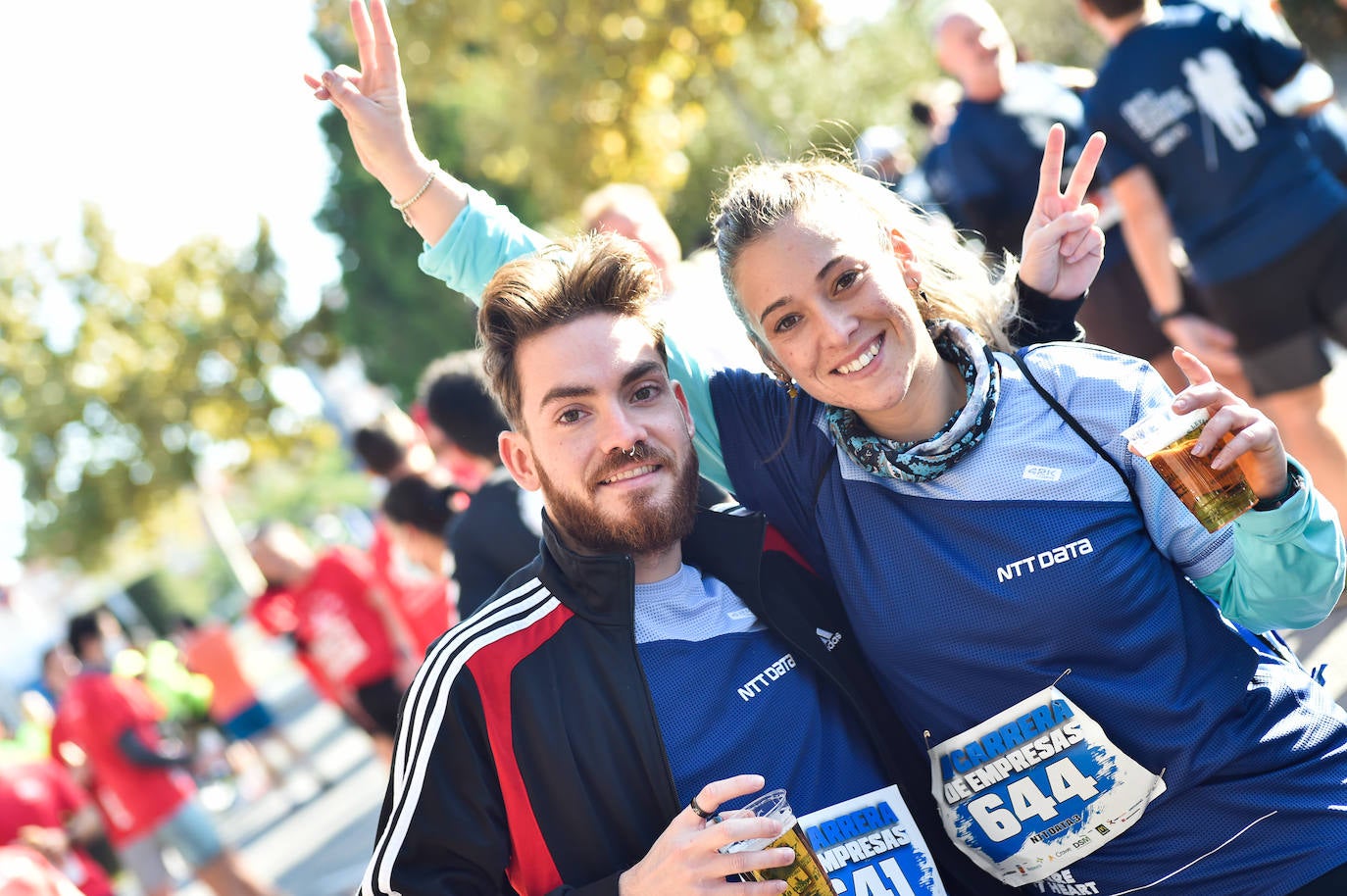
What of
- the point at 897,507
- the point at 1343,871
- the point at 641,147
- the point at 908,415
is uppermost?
the point at 641,147

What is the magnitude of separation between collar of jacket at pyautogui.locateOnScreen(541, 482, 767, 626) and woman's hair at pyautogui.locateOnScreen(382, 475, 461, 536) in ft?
11.8

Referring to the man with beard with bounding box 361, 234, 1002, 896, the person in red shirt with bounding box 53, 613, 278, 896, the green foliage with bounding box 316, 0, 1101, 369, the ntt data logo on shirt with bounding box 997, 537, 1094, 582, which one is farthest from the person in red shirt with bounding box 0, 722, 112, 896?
the ntt data logo on shirt with bounding box 997, 537, 1094, 582

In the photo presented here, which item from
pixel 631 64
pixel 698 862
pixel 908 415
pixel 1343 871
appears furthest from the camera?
pixel 631 64

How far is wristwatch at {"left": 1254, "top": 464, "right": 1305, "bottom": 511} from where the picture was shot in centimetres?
213

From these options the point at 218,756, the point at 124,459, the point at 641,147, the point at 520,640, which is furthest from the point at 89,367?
the point at 520,640

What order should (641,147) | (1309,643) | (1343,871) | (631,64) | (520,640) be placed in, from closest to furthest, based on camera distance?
(1343,871), (520,640), (1309,643), (631,64), (641,147)

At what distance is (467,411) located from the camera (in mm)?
5164

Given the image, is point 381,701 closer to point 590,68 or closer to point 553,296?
point 553,296

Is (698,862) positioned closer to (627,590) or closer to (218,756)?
(627,590)

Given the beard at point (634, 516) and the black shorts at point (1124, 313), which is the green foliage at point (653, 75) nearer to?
the black shorts at point (1124, 313)

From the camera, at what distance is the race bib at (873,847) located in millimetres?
2318

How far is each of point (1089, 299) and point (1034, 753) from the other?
3.73 metres

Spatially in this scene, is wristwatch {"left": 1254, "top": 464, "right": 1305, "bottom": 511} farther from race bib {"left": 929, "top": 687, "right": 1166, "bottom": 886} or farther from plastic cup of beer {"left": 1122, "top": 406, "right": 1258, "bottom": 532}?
race bib {"left": 929, "top": 687, "right": 1166, "bottom": 886}

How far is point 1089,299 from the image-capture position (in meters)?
5.61
